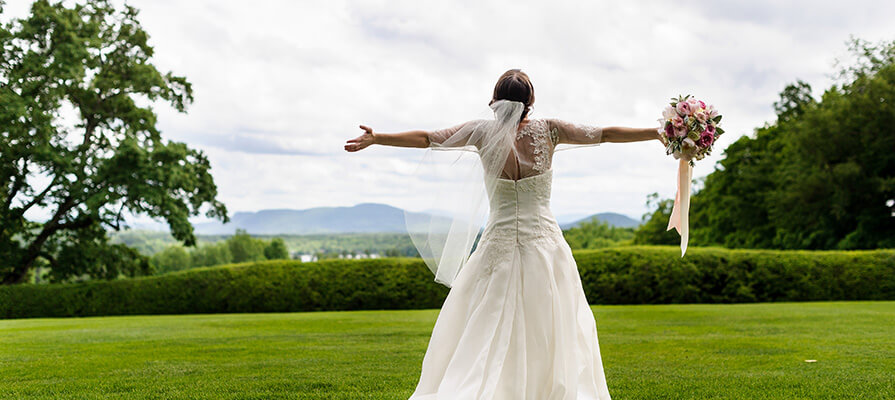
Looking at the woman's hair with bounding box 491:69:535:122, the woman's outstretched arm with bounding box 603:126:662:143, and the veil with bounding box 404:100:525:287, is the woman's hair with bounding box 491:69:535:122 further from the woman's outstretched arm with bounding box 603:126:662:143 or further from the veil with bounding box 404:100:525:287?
the woman's outstretched arm with bounding box 603:126:662:143

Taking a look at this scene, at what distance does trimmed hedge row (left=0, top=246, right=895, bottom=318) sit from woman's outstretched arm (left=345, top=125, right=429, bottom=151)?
1599 centimetres

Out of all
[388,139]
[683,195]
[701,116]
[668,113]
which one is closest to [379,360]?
[388,139]

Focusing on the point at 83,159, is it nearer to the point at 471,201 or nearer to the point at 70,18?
the point at 70,18

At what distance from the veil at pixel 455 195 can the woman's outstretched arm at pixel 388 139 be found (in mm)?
85

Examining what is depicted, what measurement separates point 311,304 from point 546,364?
17421 millimetres

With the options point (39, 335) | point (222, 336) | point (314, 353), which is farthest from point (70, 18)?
point (314, 353)

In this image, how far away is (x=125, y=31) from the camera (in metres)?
26.2

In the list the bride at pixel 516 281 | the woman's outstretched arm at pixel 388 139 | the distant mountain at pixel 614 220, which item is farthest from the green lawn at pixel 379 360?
the distant mountain at pixel 614 220

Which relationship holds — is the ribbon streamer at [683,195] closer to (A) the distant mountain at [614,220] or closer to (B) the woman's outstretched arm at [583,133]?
(B) the woman's outstretched arm at [583,133]

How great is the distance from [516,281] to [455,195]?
2.49 feet

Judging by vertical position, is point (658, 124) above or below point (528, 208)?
above

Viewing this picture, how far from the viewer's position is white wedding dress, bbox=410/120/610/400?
4.29 metres

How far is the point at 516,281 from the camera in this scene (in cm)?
443

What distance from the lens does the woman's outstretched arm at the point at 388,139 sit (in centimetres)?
445
